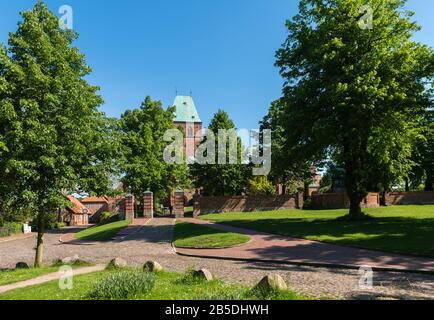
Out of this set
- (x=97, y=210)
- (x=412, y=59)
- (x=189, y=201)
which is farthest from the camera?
(x=97, y=210)

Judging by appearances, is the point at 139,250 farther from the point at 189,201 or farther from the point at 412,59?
the point at 189,201

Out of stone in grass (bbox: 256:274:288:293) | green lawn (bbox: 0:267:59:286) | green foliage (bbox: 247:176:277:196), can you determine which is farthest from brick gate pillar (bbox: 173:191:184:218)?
stone in grass (bbox: 256:274:288:293)

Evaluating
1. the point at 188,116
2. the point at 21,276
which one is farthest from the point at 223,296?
the point at 188,116

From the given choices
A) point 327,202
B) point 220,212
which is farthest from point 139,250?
point 327,202

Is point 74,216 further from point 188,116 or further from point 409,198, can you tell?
point 409,198

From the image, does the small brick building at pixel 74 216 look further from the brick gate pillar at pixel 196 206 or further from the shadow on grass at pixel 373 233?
the shadow on grass at pixel 373 233

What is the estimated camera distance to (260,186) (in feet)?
165

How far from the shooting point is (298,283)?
36.7 ft

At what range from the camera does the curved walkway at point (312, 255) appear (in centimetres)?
1412

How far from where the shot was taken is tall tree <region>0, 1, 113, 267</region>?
1570 cm

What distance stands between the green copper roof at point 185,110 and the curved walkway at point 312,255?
8551 centimetres

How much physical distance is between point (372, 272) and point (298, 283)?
10.4ft

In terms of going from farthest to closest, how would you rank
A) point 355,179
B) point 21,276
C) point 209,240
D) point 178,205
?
point 178,205 → point 355,179 → point 209,240 → point 21,276

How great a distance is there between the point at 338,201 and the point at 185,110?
69.2 m
